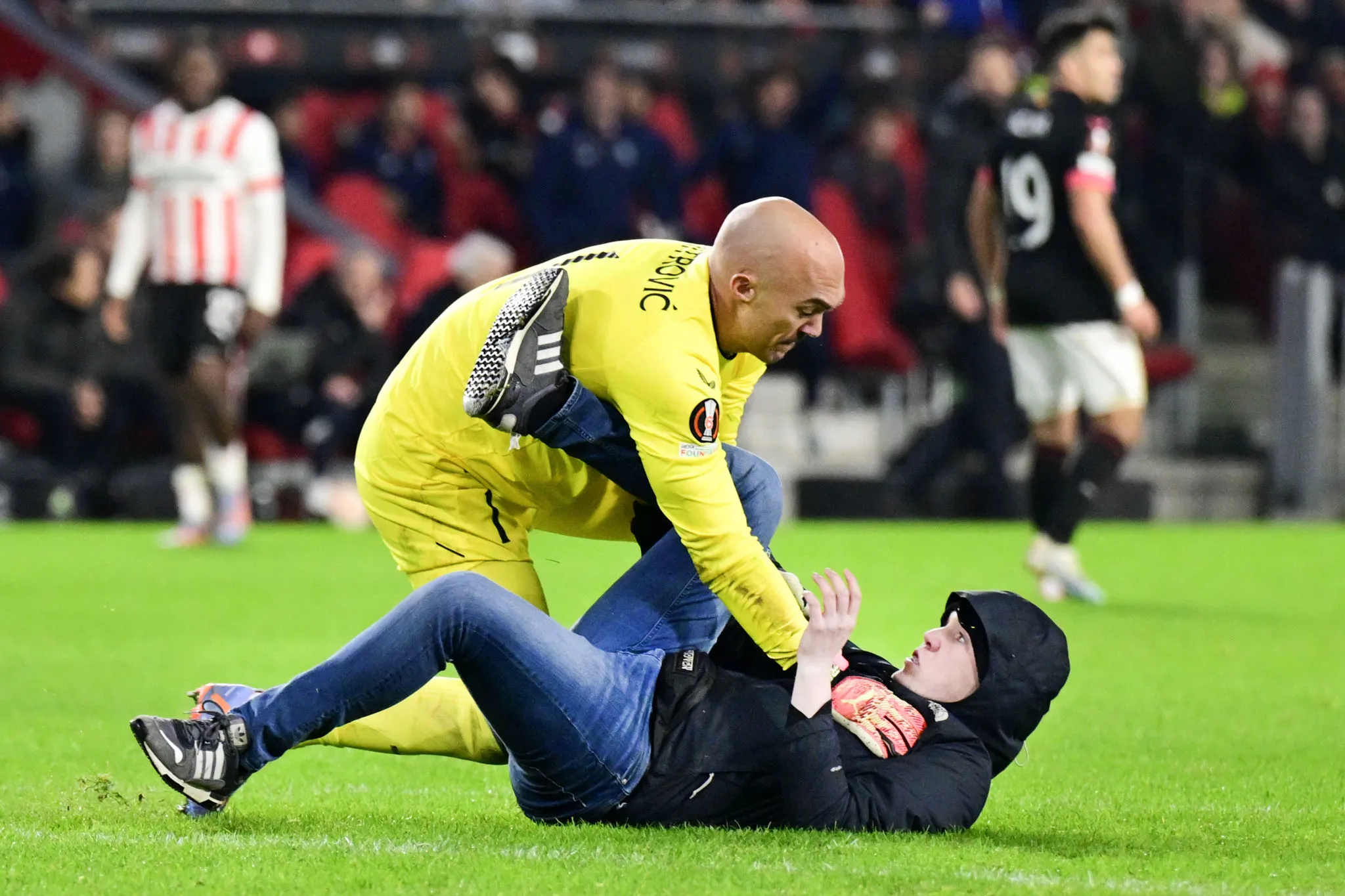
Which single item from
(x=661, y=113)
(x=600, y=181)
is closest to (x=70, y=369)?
(x=600, y=181)

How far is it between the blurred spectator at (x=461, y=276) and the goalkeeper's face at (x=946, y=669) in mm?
8398

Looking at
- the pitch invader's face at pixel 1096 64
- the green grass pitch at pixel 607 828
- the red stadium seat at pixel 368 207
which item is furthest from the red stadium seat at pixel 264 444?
the pitch invader's face at pixel 1096 64

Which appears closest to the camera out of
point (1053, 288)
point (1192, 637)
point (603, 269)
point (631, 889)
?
point (631, 889)

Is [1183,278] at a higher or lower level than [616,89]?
lower

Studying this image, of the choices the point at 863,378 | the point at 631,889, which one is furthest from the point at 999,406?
the point at 631,889

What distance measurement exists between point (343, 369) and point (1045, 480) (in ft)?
19.7

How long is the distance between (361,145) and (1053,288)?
772cm

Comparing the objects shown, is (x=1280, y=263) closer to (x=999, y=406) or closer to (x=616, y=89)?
(x=999, y=406)

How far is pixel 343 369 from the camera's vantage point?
1379 cm

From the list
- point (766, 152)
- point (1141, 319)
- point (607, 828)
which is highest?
point (766, 152)

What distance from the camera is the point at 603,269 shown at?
461cm

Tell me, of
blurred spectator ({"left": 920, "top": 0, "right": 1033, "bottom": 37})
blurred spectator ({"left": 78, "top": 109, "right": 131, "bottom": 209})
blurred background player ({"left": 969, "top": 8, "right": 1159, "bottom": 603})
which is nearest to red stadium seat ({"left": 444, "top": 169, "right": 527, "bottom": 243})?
blurred spectator ({"left": 78, "top": 109, "right": 131, "bottom": 209})

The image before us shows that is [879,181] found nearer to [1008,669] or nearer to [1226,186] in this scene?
[1226,186]

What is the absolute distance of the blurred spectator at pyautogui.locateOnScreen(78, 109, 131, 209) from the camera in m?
14.5
